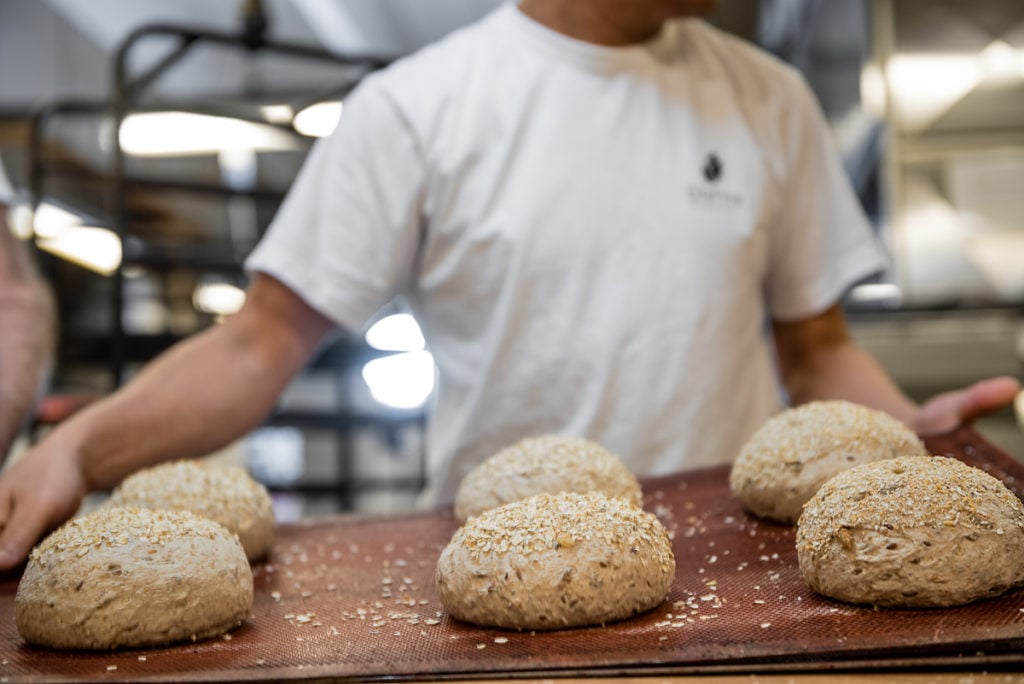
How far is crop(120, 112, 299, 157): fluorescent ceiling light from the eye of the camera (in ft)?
11.2

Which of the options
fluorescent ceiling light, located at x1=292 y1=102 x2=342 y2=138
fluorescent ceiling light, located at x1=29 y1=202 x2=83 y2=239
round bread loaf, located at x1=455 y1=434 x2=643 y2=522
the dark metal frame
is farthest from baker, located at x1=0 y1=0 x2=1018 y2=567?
fluorescent ceiling light, located at x1=29 y1=202 x2=83 y2=239

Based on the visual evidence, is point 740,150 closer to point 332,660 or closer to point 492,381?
point 492,381

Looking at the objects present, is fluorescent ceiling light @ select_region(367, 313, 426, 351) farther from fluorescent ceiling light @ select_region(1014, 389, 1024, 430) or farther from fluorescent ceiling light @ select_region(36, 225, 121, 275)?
fluorescent ceiling light @ select_region(1014, 389, 1024, 430)

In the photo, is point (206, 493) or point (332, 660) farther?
point (206, 493)

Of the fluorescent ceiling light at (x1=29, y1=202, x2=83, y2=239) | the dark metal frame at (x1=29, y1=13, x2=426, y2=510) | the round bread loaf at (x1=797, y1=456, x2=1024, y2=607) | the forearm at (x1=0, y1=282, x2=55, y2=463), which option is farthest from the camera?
the fluorescent ceiling light at (x1=29, y1=202, x2=83, y2=239)

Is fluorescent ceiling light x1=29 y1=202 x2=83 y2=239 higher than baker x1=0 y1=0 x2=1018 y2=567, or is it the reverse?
fluorescent ceiling light x1=29 y1=202 x2=83 y2=239

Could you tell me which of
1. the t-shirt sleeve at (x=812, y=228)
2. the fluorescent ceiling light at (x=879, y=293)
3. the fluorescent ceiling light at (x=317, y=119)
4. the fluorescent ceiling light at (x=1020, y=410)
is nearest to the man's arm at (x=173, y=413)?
the t-shirt sleeve at (x=812, y=228)

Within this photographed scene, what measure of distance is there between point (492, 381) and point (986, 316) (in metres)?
2.22

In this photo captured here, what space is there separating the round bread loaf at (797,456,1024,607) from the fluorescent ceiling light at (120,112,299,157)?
2.73m

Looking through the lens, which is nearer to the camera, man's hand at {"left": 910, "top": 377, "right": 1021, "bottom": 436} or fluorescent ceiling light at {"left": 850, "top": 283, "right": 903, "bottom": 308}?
man's hand at {"left": 910, "top": 377, "right": 1021, "bottom": 436}

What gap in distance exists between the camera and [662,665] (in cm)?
87

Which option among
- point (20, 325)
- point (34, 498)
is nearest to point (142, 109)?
point (20, 325)

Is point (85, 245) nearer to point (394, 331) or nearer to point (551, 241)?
point (394, 331)

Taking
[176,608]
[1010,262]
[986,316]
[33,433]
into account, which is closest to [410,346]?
[33,433]
